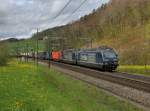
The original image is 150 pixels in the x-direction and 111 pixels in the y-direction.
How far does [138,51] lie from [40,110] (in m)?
82.5

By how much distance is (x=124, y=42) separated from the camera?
447 ft

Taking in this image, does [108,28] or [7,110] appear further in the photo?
[108,28]

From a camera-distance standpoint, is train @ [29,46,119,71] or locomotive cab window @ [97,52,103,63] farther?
locomotive cab window @ [97,52,103,63]

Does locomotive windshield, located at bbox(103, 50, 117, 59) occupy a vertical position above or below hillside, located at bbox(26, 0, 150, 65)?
below

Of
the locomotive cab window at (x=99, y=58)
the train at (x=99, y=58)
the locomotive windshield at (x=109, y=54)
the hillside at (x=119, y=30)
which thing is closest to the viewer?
the train at (x=99, y=58)

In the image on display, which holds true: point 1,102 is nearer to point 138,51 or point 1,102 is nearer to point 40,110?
point 40,110

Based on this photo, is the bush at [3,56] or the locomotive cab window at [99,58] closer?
the locomotive cab window at [99,58]

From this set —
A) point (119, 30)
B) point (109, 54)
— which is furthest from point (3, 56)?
point (119, 30)

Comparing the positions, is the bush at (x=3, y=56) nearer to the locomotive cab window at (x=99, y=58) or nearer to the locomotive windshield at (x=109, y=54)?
the locomotive cab window at (x=99, y=58)

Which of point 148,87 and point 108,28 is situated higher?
point 108,28

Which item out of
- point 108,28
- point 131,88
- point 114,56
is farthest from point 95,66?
point 108,28

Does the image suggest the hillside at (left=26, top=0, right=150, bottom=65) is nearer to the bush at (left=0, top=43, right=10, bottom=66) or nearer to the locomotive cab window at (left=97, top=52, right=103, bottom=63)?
the bush at (left=0, top=43, right=10, bottom=66)

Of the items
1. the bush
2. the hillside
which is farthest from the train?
the hillside

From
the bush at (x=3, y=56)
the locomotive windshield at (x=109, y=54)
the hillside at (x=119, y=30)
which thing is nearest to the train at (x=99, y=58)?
the locomotive windshield at (x=109, y=54)
